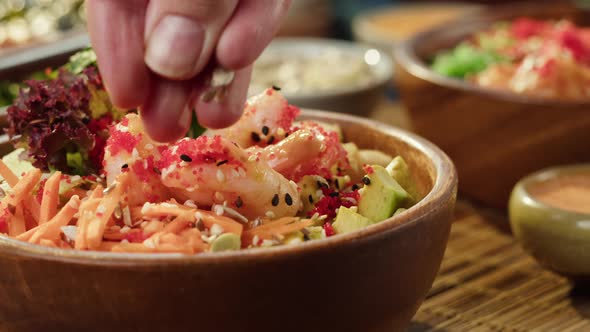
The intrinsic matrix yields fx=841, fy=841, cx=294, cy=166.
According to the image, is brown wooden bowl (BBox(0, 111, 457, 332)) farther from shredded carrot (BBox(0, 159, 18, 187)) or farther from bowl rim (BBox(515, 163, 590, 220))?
bowl rim (BBox(515, 163, 590, 220))

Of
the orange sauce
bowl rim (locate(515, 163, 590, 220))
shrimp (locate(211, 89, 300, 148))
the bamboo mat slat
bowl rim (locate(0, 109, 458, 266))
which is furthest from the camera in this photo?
the orange sauce

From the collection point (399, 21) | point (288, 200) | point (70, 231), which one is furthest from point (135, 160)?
point (399, 21)

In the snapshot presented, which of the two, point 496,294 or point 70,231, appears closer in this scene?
point 70,231

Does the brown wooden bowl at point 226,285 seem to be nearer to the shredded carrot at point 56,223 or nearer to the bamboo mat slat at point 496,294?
the shredded carrot at point 56,223

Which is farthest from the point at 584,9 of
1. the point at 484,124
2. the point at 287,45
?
the point at 484,124

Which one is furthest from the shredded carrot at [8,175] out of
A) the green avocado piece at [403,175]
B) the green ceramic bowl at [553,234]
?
the green ceramic bowl at [553,234]

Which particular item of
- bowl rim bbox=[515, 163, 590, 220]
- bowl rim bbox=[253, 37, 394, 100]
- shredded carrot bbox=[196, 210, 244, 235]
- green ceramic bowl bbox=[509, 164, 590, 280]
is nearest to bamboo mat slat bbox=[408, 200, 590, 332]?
green ceramic bowl bbox=[509, 164, 590, 280]

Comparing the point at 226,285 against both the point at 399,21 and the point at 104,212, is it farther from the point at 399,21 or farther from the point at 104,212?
the point at 399,21
